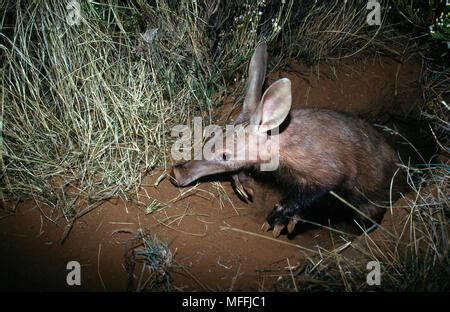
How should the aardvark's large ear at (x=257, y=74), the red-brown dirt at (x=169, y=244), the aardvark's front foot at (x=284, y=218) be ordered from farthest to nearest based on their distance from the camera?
the aardvark's front foot at (x=284, y=218) → the aardvark's large ear at (x=257, y=74) → the red-brown dirt at (x=169, y=244)

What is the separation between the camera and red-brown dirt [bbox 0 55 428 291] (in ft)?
9.19

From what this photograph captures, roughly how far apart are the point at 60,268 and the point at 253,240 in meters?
1.53

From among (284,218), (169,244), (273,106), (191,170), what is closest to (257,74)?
(273,106)

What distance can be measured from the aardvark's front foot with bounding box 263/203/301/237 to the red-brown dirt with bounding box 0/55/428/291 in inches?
5.2

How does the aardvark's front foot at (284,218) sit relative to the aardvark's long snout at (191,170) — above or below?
below

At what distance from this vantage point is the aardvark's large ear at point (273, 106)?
3297 millimetres

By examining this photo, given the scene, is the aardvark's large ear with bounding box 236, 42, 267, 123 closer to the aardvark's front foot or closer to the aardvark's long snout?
the aardvark's long snout

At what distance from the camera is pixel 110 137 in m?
3.78

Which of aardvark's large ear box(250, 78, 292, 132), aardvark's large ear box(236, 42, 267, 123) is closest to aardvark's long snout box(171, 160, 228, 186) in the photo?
aardvark's large ear box(250, 78, 292, 132)

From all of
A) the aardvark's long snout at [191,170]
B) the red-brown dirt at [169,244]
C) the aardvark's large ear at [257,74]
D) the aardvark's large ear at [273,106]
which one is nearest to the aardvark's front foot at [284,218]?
the red-brown dirt at [169,244]

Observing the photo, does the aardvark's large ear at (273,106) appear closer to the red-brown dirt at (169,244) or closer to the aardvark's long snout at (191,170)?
the aardvark's long snout at (191,170)

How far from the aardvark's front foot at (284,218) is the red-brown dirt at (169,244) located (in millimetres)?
133

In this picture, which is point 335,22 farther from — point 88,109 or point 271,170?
point 88,109

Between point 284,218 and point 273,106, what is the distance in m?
1.11
